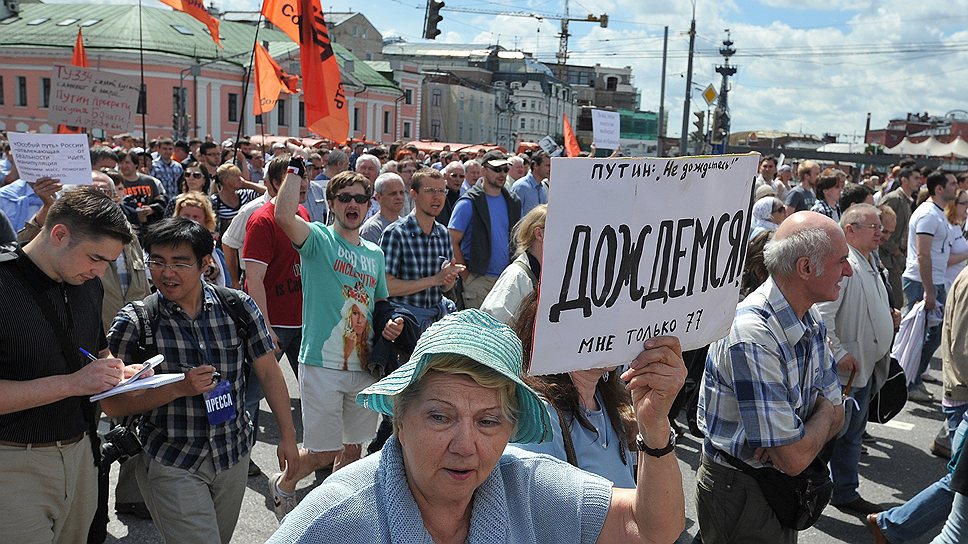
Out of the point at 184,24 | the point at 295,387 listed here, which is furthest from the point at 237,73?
the point at 295,387

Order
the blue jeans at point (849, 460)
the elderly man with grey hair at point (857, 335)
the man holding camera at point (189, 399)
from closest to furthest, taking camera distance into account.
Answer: the man holding camera at point (189, 399), the elderly man with grey hair at point (857, 335), the blue jeans at point (849, 460)

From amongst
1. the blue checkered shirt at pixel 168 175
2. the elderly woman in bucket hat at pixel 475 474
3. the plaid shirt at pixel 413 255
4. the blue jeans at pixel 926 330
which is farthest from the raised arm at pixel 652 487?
the blue checkered shirt at pixel 168 175

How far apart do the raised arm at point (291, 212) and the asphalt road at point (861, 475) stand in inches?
63.5

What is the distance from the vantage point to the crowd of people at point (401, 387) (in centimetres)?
181

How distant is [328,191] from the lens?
5.04 meters

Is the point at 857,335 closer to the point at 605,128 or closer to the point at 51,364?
the point at 51,364

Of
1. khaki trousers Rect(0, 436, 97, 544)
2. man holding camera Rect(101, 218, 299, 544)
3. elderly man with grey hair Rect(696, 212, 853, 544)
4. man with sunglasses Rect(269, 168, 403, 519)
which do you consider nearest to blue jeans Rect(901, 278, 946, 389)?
elderly man with grey hair Rect(696, 212, 853, 544)

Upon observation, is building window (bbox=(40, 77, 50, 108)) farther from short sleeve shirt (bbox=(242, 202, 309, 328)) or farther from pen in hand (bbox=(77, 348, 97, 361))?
pen in hand (bbox=(77, 348, 97, 361))

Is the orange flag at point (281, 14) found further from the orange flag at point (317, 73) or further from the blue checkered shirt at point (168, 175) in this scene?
the blue checkered shirt at point (168, 175)

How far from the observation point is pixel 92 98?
32.0 ft

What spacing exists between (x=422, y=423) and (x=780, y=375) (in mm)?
1867

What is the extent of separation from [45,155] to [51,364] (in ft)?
12.1

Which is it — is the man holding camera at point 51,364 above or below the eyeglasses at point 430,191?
below

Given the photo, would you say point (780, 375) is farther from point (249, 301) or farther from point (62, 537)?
point (62, 537)
